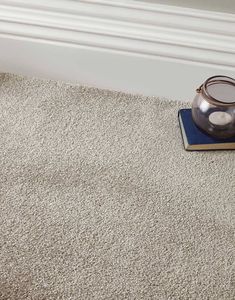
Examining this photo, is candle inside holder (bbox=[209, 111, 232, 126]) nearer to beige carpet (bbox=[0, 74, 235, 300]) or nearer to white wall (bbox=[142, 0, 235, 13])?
beige carpet (bbox=[0, 74, 235, 300])

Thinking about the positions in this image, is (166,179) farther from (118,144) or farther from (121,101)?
(121,101)

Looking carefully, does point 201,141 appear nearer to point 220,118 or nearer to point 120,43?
point 220,118

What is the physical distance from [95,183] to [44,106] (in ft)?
0.91

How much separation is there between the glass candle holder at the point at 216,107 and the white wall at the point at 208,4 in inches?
6.3

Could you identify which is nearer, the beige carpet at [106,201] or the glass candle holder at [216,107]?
the beige carpet at [106,201]

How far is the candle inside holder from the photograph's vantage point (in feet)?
3.66

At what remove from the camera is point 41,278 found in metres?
0.90

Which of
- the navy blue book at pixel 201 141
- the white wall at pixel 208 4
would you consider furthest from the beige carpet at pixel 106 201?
the white wall at pixel 208 4

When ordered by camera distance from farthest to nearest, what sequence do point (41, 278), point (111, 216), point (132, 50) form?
1. point (132, 50)
2. point (111, 216)
3. point (41, 278)

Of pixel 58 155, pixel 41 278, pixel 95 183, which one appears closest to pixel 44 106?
pixel 58 155

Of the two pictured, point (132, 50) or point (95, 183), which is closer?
point (95, 183)

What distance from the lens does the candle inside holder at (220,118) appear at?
3.66ft

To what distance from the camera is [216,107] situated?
1.11 m

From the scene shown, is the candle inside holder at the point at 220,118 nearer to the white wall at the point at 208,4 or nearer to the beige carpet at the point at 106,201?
the beige carpet at the point at 106,201
